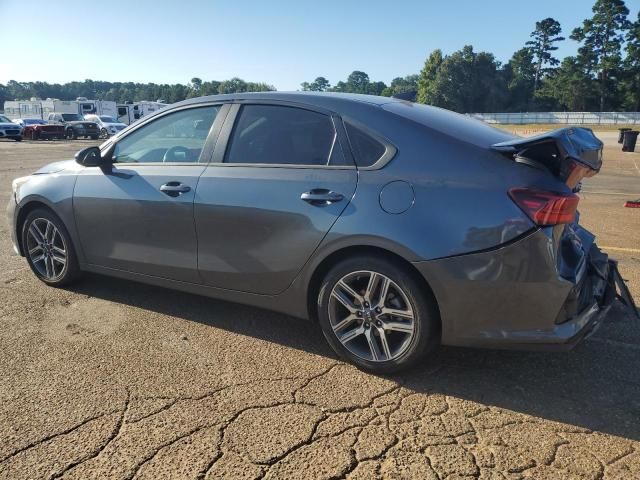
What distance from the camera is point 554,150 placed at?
2.87m

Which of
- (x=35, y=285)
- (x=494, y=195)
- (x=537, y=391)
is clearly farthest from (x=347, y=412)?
(x=35, y=285)

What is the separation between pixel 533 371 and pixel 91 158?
11.6ft

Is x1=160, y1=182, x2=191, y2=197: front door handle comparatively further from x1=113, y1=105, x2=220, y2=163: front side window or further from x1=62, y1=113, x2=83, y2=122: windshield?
x1=62, y1=113, x2=83, y2=122: windshield

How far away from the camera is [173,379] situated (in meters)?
3.20

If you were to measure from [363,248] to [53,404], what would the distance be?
1905 mm

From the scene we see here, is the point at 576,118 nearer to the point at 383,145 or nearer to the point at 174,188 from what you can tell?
the point at 383,145

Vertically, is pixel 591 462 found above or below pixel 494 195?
below

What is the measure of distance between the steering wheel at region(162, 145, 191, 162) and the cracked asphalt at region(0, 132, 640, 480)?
118cm

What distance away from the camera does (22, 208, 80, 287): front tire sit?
4547 mm

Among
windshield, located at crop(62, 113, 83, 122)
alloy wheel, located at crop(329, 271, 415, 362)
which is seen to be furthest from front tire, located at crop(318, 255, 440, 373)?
windshield, located at crop(62, 113, 83, 122)

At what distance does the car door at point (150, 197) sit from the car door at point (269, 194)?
0.46 feet

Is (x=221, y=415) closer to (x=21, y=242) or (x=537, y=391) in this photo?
(x=537, y=391)

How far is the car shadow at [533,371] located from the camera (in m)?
2.90

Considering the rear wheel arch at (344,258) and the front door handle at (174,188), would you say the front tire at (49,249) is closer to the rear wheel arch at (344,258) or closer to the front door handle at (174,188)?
the front door handle at (174,188)
